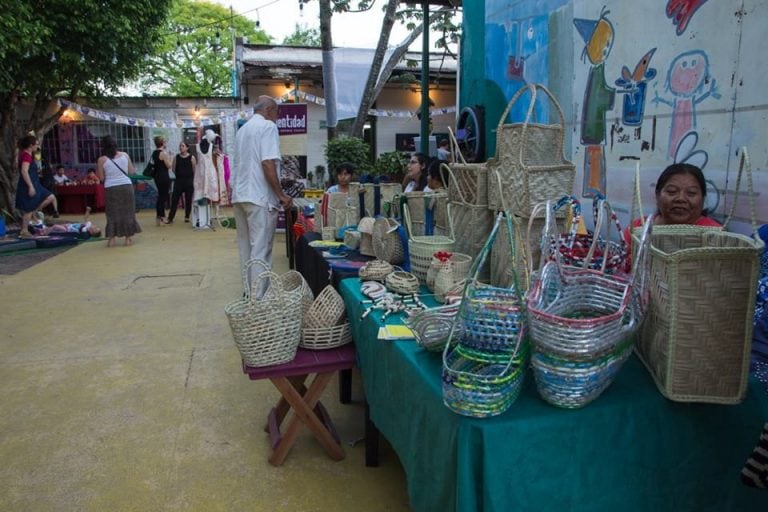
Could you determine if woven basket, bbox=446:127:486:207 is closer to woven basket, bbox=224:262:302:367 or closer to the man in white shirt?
woven basket, bbox=224:262:302:367

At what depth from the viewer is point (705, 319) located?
1495 mm

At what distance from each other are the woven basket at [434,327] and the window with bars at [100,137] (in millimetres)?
14609

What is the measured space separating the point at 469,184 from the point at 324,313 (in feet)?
3.03

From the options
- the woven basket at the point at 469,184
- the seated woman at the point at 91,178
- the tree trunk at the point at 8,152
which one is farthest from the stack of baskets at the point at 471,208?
the seated woman at the point at 91,178

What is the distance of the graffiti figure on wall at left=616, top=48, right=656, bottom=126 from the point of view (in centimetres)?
319

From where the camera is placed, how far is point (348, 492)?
2.45 meters

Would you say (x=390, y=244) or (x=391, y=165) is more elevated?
(x=391, y=165)

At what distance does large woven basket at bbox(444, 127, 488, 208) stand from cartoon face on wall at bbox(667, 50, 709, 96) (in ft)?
3.74

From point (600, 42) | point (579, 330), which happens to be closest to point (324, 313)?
point (579, 330)

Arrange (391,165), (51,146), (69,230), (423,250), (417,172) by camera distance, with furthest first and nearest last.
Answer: (51,146) → (69,230) → (391,165) → (417,172) → (423,250)

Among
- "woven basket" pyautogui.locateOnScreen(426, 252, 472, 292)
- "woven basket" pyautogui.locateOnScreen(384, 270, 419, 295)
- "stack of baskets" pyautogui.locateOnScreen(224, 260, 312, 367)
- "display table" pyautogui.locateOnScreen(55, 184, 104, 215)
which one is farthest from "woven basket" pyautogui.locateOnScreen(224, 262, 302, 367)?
"display table" pyautogui.locateOnScreen(55, 184, 104, 215)

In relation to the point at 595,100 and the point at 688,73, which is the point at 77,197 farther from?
the point at 688,73

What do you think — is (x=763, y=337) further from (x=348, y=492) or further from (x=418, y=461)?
(x=348, y=492)

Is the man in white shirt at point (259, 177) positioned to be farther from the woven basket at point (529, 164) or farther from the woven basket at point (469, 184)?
the woven basket at point (529, 164)
